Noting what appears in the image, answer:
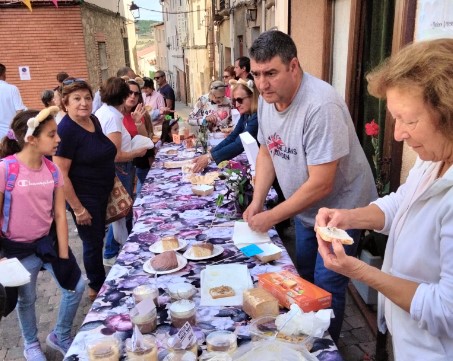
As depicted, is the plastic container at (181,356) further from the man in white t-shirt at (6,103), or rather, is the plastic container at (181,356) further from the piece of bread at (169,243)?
the man in white t-shirt at (6,103)

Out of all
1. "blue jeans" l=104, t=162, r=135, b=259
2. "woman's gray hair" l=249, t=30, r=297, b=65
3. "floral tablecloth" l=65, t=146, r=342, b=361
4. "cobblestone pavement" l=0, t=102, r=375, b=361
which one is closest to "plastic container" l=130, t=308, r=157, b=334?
"floral tablecloth" l=65, t=146, r=342, b=361

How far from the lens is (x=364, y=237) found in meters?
3.12

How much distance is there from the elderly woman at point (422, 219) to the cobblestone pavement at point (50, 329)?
1.59 meters

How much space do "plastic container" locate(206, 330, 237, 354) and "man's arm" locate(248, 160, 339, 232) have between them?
0.81m

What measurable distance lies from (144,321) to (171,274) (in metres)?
0.49

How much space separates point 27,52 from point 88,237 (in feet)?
31.8

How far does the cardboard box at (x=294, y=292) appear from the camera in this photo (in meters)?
1.60

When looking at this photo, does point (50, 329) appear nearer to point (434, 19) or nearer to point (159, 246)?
point (159, 246)

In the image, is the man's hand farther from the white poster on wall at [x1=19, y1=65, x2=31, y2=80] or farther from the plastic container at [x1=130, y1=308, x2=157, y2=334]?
the white poster on wall at [x1=19, y1=65, x2=31, y2=80]

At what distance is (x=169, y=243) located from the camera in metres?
2.30

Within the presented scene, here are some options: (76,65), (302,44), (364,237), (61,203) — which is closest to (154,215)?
(61,203)

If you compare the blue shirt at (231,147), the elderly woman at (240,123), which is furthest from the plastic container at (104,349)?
the blue shirt at (231,147)

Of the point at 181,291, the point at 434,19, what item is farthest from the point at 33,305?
the point at 434,19

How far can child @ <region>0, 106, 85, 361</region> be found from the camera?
2.42 m
